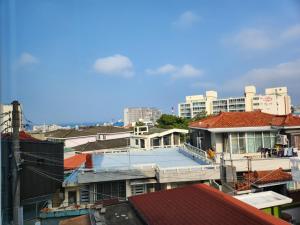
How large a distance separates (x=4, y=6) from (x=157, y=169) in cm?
507

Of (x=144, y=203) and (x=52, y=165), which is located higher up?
(x=52, y=165)

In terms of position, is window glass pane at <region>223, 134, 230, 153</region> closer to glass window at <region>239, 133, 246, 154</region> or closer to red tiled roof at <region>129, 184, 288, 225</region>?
glass window at <region>239, 133, 246, 154</region>

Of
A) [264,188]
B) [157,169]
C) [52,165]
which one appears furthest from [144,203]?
[264,188]

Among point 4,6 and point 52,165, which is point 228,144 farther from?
point 4,6

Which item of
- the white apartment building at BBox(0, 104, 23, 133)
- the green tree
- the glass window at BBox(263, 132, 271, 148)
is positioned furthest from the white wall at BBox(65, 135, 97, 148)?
the white apartment building at BBox(0, 104, 23, 133)

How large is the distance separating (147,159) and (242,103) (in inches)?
1496

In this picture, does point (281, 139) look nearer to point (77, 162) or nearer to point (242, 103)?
point (77, 162)

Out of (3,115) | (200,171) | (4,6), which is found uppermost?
(4,6)

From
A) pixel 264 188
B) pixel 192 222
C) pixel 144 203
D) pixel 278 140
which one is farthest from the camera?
pixel 278 140

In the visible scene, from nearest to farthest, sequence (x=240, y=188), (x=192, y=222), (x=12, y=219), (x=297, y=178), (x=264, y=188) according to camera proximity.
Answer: (x=12, y=219), (x=192, y=222), (x=297, y=178), (x=240, y=188), (x=264, y=188)

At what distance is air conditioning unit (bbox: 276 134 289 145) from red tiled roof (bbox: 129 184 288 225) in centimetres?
506

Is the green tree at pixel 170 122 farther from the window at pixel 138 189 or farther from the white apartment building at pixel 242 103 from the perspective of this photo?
the white apartment building at pixel 242 103

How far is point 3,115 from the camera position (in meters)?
1.14

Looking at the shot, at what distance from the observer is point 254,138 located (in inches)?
314
